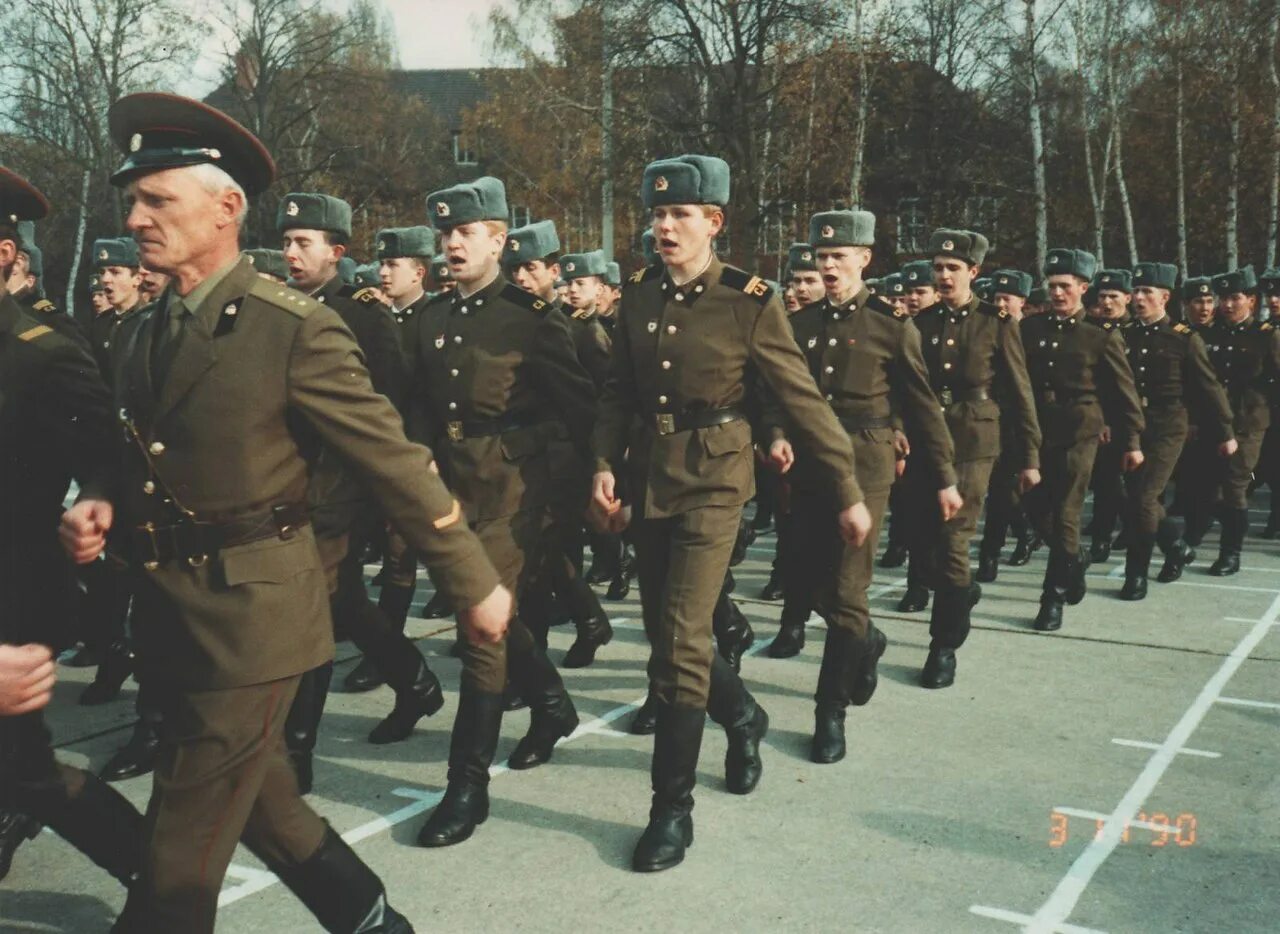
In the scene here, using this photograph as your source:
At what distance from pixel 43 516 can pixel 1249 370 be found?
10.4m

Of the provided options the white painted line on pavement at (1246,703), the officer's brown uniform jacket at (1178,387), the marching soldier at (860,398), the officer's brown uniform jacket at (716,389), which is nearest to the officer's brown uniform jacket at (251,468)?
the officer's brown uniform jacket at (716,389)

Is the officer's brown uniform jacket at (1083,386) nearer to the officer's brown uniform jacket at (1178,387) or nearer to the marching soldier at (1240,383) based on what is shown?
the officer's brown uniform jacket at (1178,387)

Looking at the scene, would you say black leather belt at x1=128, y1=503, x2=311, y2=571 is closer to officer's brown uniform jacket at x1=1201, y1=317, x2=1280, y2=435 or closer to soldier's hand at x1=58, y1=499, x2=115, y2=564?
soldier's hand at x1=58, y1=499, x2=115, y2=564

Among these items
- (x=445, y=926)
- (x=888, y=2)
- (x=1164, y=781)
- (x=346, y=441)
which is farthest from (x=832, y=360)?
(x=888, y=2)

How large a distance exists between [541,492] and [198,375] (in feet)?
8.13

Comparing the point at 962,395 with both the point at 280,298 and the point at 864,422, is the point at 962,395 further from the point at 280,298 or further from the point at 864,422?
the point at 280,298

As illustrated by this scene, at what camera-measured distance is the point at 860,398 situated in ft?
21.1

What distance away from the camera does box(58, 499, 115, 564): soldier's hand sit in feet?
10.1

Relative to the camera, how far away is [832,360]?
6.47m

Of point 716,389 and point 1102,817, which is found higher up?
point 716,389

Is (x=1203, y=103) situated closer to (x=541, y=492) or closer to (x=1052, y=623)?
(x=1052, y=623)

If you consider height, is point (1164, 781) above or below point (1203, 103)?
below

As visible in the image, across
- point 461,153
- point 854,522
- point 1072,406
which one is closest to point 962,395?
point 1072,406
